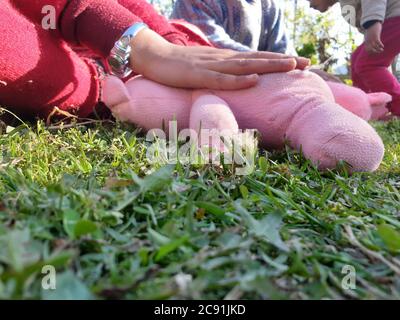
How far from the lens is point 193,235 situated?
0.46 meters

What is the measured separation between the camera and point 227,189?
661 millimetres

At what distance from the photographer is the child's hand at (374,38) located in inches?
102

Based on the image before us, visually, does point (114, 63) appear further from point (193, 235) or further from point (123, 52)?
point (193, 235)

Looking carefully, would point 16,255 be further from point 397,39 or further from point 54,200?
point 397,39

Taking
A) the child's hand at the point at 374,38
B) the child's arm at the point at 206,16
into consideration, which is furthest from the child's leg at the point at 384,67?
the child's arm at the point at 206,16

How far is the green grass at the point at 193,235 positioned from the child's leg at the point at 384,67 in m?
2.25

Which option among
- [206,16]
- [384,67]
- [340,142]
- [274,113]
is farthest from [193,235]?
[384,67]

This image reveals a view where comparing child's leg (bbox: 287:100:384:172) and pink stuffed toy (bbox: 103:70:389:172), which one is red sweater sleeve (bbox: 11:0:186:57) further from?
child's leg (bbox: 287:100:384:172)

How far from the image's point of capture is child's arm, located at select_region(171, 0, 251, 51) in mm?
1593

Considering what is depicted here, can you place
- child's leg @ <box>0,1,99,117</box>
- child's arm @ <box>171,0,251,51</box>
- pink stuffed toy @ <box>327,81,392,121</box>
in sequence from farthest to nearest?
1. child's arm @ <box>171,0,251,51</box>
2. pink stuffed toy @ <box>327,81,392,121</box>
3. child's leg @ <box>0,1,99,117</box>

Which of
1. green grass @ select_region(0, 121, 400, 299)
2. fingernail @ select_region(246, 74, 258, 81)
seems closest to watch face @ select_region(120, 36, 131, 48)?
fingernail @ select_region(246, 74, 258, 81)

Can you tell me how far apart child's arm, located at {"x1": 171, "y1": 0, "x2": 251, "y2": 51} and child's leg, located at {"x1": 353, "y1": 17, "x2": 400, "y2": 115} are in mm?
1451

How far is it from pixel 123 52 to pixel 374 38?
77.6 inches

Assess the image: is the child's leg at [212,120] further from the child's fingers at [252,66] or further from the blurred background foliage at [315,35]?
the blurred background foliage at [315,35]
